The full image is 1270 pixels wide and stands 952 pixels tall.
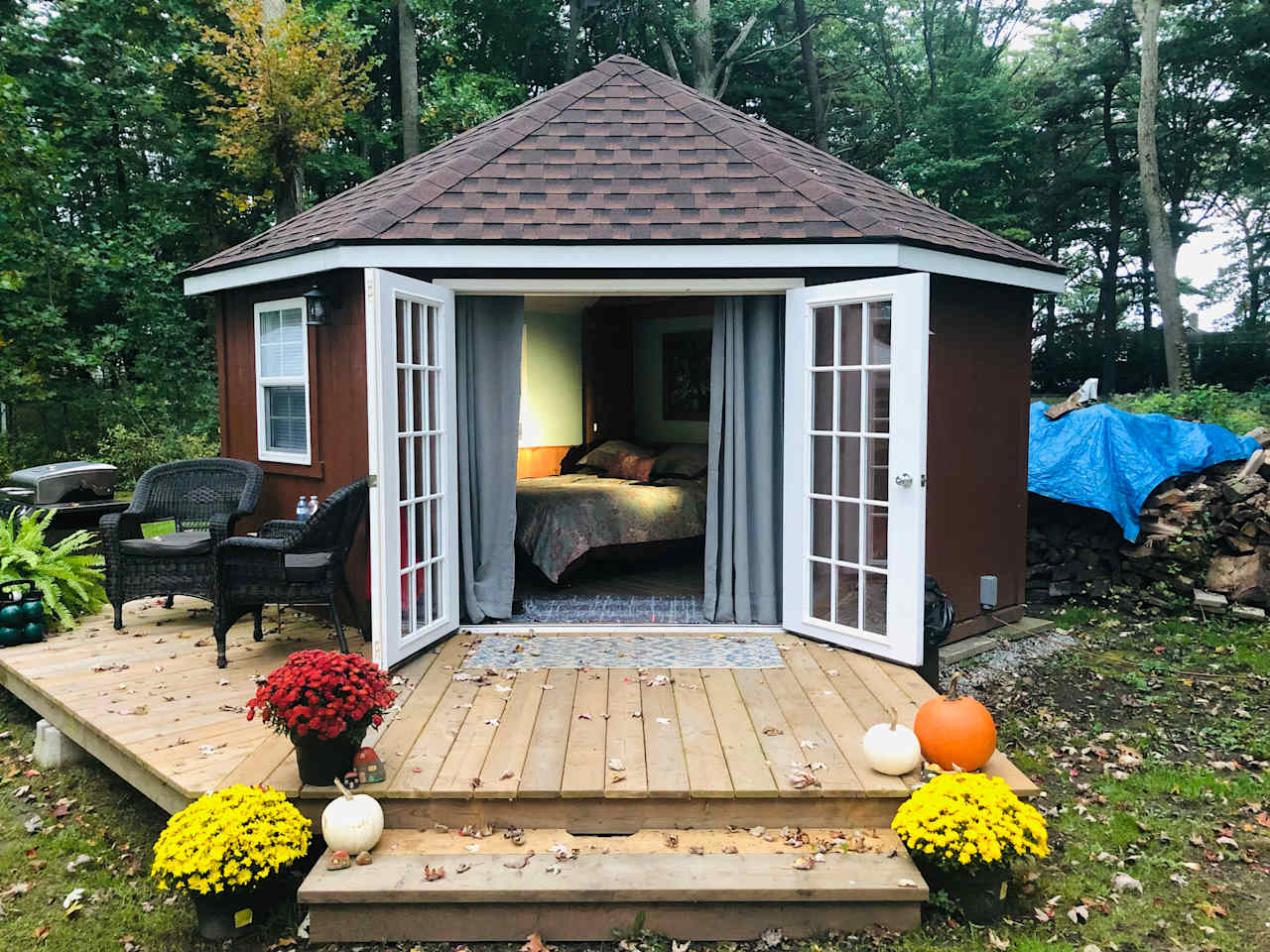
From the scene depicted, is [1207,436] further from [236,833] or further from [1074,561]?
[236,833]

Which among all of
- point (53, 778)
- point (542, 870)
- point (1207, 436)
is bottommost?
point (53, 778)

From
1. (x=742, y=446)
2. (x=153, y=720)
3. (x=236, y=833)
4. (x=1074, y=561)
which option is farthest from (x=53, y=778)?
(x=1074, y=561)

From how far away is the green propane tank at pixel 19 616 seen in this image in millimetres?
5414

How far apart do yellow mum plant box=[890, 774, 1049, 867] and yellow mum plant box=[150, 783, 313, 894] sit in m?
2.08

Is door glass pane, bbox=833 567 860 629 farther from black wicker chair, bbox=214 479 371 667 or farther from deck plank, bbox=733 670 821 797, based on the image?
black wicker chair, bbox=214 479 371 667

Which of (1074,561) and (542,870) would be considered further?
(1074,561)

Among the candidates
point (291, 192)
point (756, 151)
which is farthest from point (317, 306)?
point (291, 192)

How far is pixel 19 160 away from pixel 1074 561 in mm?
12664

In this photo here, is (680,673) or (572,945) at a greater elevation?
(680,673)

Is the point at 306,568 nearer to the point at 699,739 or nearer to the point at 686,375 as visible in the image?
the point at 699,739

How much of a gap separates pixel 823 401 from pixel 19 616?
5.06 meters

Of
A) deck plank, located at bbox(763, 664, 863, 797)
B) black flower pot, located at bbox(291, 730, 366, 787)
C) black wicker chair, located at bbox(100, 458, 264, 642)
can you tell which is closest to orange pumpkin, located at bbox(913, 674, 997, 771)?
deck plank, located at bbox(763, 664, 863, 797)

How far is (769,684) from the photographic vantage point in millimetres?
4418

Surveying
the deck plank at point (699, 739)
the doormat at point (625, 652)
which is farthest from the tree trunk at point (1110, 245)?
the deck plank at point (699, 739)
